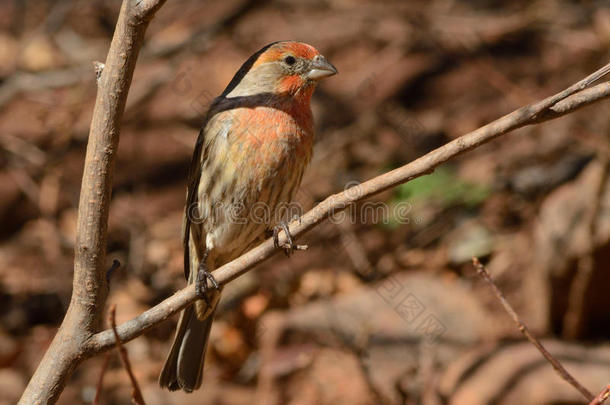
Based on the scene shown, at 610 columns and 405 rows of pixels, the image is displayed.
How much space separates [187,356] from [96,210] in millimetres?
1485

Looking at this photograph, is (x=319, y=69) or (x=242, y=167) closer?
(x=242, y=167)

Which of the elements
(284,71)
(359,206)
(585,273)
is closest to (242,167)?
(284,71)

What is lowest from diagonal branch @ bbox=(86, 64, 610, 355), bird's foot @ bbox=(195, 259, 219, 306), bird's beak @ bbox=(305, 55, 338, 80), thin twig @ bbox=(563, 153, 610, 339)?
thin twig @ bbox=(563, 153, 610, 339)

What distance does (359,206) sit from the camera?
6500 millimetres

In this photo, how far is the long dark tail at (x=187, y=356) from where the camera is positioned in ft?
11.9

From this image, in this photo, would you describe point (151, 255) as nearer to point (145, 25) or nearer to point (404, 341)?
point (404, 341)

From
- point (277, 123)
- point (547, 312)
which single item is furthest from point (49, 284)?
point (547, 312)

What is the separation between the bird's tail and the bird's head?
1.11m

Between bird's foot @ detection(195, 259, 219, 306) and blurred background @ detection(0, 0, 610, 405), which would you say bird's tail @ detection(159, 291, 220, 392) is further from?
blurred background @ detection(0, 0, 610, 405)

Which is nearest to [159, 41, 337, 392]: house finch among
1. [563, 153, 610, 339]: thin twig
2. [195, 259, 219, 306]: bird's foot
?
[195, 259, 219, 306]: bird's foot

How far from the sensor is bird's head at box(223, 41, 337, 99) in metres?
3.88

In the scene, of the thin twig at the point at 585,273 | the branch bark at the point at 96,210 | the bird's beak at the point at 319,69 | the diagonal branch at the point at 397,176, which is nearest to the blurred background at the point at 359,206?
the thin twig at the point at 585,273

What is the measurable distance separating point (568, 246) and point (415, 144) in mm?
2406

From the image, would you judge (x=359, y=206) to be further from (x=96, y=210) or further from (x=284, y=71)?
(x=96, y=210)
